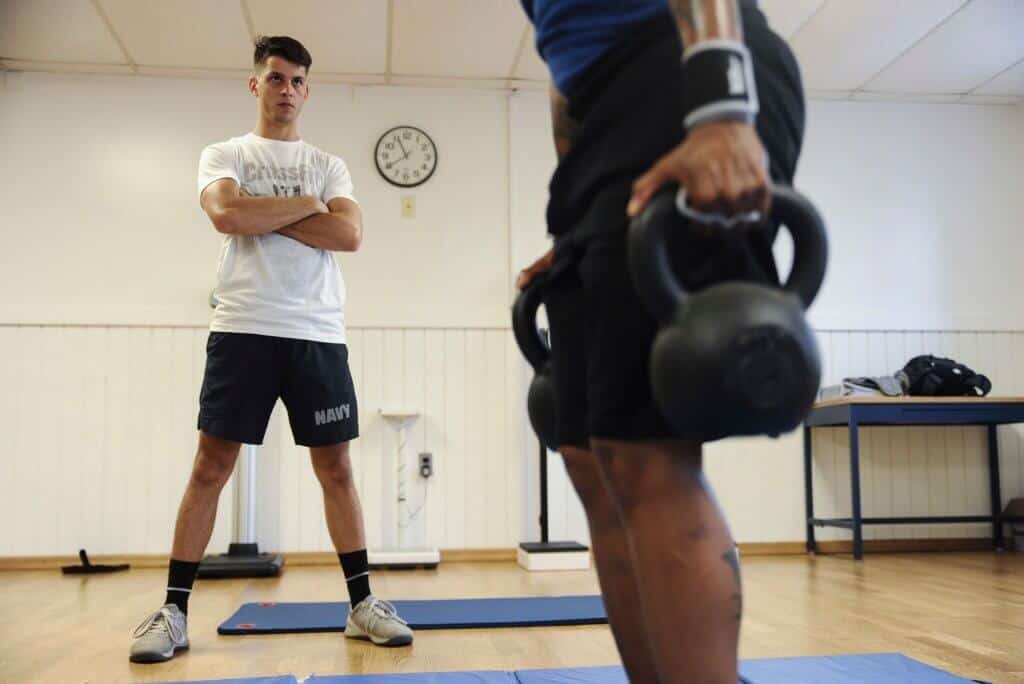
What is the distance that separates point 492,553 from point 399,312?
125cm

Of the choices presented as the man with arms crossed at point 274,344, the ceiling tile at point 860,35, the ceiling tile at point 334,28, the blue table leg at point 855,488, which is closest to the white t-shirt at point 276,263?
the man with arms crossed at point 274,344

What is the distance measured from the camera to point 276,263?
2.22 meters

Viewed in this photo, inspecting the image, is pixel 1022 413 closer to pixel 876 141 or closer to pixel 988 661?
pixel 876 141

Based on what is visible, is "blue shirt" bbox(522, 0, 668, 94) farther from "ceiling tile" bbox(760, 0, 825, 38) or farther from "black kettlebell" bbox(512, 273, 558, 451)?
"ceiling tile" bbox(760, 0, 825, 38)

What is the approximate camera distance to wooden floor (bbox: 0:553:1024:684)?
1.94 m

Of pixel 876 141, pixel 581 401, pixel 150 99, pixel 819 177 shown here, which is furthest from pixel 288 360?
pixel 876 141

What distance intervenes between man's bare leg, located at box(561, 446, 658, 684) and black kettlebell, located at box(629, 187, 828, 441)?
0.79ft

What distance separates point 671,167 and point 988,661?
1.62 meters

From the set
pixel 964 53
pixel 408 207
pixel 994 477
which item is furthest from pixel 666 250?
pixel 994 477

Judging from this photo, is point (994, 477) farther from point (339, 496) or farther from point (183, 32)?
point (183, 32)

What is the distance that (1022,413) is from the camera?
171 inches

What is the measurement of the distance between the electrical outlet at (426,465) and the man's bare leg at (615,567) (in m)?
3.41

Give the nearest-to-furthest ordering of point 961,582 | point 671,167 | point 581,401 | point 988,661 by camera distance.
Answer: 1. point 671,167
2. point 581,401
3. point 988,661
4. point 961,582

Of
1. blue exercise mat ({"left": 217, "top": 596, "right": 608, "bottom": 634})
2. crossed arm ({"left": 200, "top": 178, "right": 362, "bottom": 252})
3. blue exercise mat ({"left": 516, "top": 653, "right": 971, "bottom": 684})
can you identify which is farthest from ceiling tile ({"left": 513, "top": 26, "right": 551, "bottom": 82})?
blue exercise mat ({"left": 516, "top": 653, "right": 971, "bottom": 684})
